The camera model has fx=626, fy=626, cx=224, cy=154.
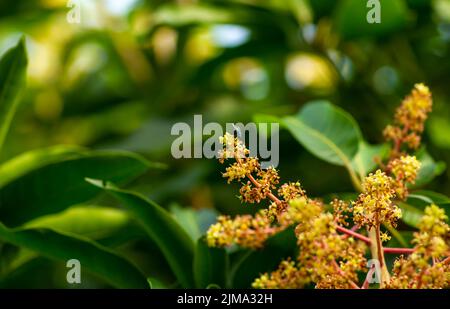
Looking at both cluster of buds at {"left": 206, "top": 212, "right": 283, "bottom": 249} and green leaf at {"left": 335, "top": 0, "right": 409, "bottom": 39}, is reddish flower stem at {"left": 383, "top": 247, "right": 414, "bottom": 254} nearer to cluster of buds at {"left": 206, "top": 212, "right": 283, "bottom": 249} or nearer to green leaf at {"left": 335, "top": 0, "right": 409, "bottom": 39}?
cluster of buds at {"left": 206, "top": 212, "right": 283, "bottom": 249}

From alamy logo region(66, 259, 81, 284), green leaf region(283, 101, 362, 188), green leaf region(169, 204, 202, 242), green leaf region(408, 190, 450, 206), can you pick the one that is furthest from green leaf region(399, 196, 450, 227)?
alamy logo region(66, 259, 81, 284)

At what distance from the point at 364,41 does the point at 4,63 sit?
967mm

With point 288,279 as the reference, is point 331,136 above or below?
above

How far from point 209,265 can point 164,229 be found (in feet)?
0.27

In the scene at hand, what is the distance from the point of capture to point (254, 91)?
199 cm

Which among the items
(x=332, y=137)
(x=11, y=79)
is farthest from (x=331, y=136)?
(x=11, y=79)

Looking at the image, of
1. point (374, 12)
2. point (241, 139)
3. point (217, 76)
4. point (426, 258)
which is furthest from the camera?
point (217, 76)

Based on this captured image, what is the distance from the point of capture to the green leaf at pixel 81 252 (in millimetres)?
868

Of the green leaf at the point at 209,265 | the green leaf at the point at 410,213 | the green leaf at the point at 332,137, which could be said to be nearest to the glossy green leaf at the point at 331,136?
the green leaf at the point at 332,137

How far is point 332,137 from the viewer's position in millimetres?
996

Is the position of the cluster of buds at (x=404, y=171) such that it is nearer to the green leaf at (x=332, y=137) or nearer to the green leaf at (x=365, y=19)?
the green leaf at (x=332, y=137)

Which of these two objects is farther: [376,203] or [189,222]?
[189,222]

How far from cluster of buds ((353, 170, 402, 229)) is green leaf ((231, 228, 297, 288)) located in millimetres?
198

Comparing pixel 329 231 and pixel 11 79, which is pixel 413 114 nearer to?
pixel 329 231
